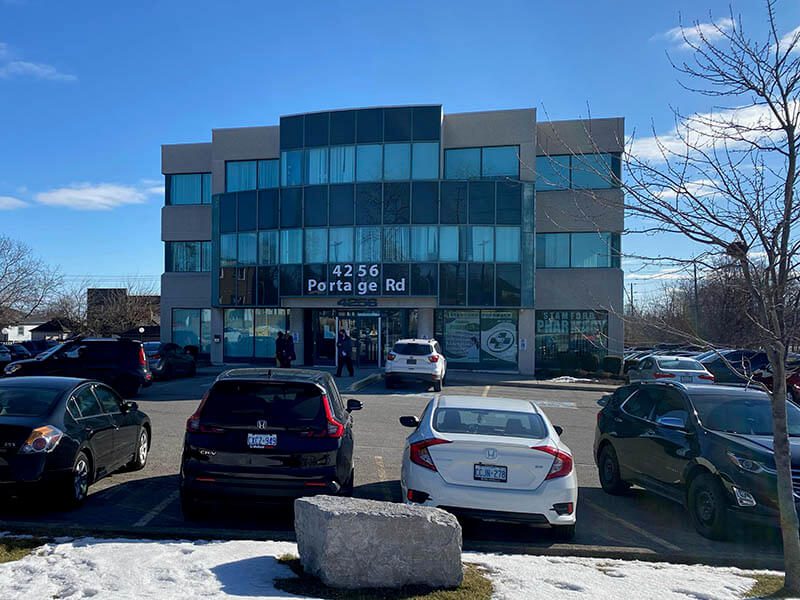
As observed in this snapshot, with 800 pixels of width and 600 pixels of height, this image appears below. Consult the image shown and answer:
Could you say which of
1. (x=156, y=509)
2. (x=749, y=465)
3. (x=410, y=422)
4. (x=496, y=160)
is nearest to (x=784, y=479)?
(x=749, y=465)

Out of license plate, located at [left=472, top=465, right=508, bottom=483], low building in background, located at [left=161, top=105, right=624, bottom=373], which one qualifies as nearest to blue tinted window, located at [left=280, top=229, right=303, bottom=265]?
low building in background, located at [left=161, top=105, right=624, bottom=373]

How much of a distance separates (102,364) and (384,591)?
17.0m

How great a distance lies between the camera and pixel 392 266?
29.5m

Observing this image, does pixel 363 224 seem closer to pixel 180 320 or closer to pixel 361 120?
pixel 361 120

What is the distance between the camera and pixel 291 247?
30750mm

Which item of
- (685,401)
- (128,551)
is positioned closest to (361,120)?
(685,401)

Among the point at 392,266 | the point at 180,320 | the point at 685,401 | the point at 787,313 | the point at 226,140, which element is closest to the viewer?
the point at 787,313

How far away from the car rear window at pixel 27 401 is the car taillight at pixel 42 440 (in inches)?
12.7

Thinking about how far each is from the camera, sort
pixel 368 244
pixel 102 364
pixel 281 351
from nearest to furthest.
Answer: pixel 102 364 < pixel 281 351 < pixel 368 244

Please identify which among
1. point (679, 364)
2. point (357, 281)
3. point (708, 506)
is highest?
point (357, 281)

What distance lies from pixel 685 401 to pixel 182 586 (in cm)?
624

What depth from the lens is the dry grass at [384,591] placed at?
15.8ft

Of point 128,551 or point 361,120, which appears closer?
point 128,551

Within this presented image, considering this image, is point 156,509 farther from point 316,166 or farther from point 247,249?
point 247,249
